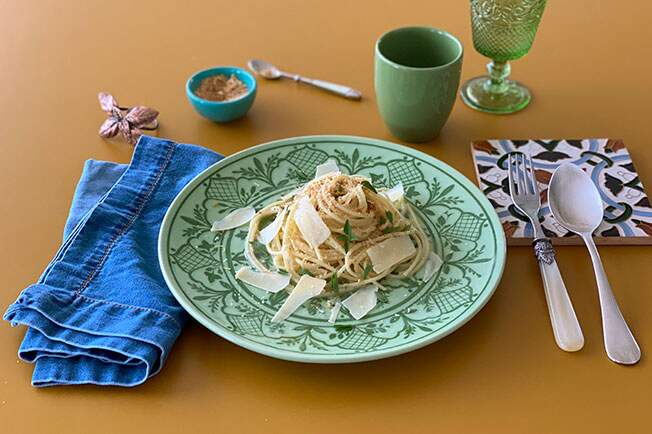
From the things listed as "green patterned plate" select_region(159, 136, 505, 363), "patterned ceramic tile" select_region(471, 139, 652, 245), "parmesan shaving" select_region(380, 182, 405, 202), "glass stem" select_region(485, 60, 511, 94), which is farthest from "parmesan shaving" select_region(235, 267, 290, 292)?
"glass stem" select_region(485, 60, 511, 94)

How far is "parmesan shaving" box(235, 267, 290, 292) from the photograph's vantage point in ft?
3.69

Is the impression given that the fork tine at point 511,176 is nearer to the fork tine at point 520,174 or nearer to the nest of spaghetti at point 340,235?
the fork tine at point 520,174

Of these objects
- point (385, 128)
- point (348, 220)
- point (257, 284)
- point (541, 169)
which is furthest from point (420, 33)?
point (257, 284)

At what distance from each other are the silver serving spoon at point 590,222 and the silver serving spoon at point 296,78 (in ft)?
1.57

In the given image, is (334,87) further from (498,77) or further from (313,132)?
(498,77)

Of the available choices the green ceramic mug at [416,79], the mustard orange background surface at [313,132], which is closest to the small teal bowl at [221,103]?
the mustard orange background surface at [313,132]

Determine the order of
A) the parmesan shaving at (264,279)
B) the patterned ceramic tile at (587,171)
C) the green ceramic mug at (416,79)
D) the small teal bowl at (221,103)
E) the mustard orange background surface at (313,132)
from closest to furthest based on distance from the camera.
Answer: the mustard orange background surface at (313,132) → the parmesan shaving at (264,279) → the patterned ceramic tile at (587,171) → the green ceramic mug at (416,79) → the small teal bowl at (221,103)

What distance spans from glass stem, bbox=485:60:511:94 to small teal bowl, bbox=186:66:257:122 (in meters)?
0.49

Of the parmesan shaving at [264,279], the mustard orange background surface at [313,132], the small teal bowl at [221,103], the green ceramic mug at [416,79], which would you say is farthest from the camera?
the small teal bowl at [221,103]

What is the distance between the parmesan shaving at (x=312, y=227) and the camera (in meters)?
1.15

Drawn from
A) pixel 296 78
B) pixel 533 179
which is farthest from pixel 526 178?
pixel 296 78

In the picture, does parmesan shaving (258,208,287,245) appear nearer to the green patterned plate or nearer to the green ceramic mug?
the green patterned plate

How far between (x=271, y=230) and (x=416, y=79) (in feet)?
1.30

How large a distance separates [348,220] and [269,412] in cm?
33
